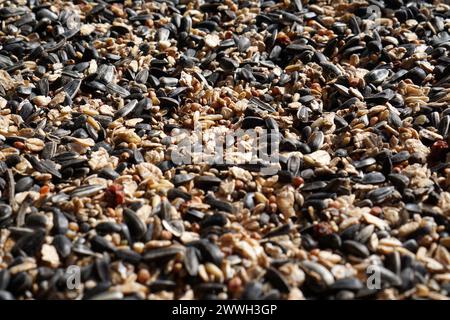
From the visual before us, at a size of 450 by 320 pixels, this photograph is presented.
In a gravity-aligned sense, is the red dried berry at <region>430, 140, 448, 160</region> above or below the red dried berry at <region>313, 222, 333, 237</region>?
above

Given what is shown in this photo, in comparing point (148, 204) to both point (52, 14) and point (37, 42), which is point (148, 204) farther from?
point (52, 14)

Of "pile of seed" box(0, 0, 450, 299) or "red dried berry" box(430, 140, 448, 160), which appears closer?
"pile of seed" box(0, 0, 450, 299)

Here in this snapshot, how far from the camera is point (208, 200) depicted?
5.66 ft

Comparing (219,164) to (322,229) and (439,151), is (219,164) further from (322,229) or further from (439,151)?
(439,151)

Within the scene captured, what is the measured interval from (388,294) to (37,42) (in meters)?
1.72

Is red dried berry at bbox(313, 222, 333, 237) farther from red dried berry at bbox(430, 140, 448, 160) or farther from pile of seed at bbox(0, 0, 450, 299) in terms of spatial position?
red dried berry at bbox(430, 140, 448, 160)

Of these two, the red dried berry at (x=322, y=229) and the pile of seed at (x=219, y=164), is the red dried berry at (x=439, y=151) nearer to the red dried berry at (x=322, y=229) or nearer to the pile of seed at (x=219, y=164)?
the pile of seed at (x=219, y=164)

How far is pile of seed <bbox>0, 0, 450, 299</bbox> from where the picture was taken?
1.52 m

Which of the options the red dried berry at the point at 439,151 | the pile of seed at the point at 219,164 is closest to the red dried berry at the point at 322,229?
the pile of seed at the point at 219,164

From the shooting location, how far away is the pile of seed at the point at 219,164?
4.99 feet

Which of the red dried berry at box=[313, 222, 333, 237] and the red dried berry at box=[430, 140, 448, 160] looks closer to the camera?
the red dried berry at box=[313, 222, 333, 237]

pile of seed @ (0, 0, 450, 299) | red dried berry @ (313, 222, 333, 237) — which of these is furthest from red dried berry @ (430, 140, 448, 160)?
red dried berry @ (313, 222, 333, 237)

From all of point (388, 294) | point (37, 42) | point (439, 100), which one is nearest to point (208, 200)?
point (388, 294)

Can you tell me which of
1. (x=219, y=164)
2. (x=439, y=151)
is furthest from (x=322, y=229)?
(x=439, y=151)
